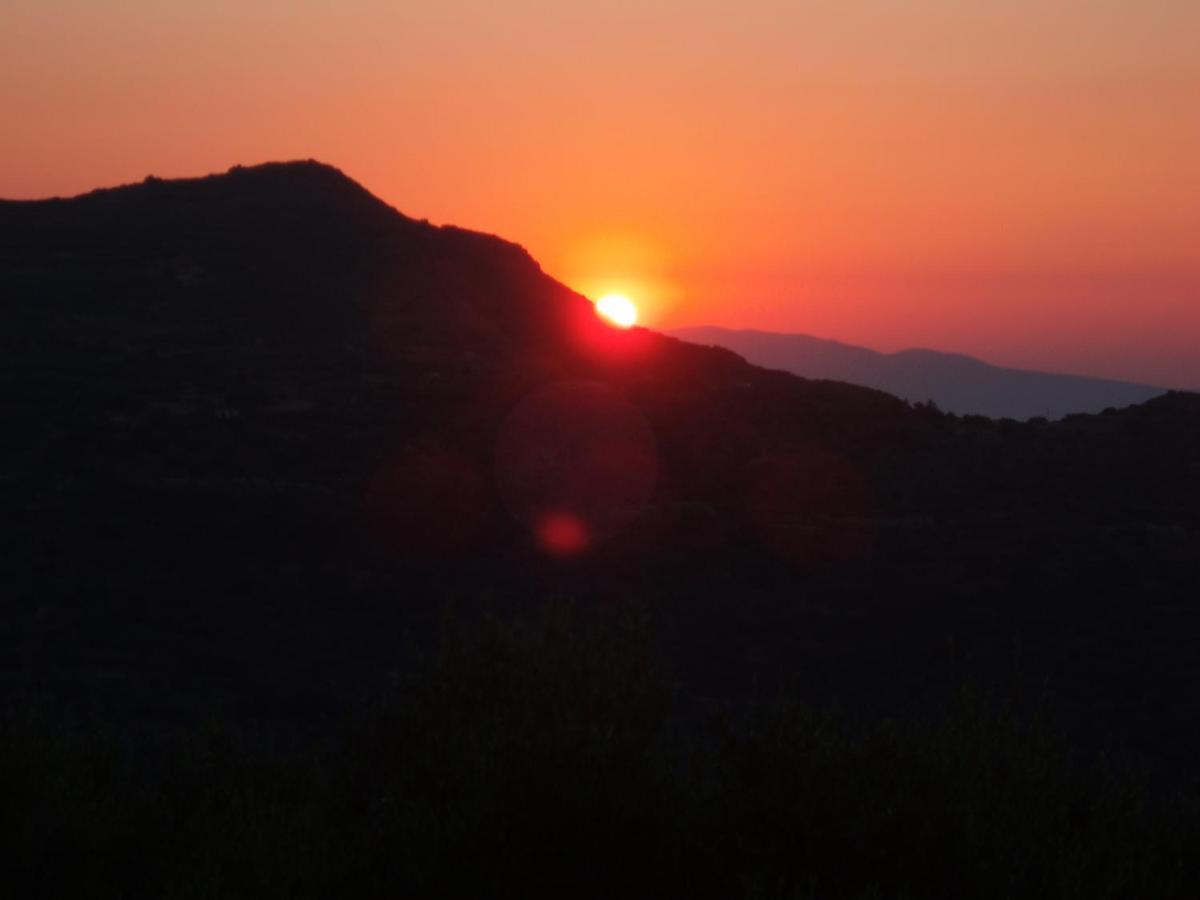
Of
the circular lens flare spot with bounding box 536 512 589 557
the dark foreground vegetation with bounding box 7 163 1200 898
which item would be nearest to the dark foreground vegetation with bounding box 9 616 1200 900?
the dark foreground vegetation with bounding box 7 163 1200 898

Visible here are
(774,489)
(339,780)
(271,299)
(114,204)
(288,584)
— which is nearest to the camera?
(339,780)

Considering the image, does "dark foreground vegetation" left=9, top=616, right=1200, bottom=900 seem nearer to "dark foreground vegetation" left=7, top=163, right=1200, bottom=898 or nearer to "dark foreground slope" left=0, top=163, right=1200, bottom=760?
"dark foreground vegetation" left=7, top=163, right=1200, bottom=898

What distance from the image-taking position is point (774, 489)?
44844 millimetres

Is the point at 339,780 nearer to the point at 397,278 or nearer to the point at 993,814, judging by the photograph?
the point at 993,814

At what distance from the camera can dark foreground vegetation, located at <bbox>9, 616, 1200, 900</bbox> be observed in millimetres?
10180

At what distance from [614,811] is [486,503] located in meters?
32.6

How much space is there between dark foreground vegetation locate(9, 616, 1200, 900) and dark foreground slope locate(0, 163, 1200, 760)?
14986 millimetres

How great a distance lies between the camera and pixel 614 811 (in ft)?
34.7

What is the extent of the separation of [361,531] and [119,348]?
16539 millimetres

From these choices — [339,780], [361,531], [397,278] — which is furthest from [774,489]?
[339,780]

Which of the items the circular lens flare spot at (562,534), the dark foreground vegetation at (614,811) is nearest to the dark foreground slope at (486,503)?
the circular lens flare spot at (562,534)

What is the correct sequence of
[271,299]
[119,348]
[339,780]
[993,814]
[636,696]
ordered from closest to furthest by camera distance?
[993,814] → [636,696] → [339,780] → [119,348] → [271,299]

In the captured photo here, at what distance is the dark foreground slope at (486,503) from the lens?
3250 cm

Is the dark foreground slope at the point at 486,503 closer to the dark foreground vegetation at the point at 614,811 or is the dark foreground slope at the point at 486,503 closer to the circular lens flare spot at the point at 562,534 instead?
the circular lens flare spot at the point at 562,534
